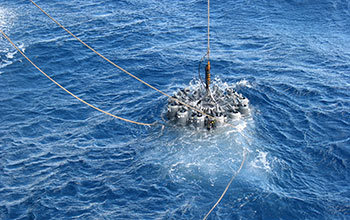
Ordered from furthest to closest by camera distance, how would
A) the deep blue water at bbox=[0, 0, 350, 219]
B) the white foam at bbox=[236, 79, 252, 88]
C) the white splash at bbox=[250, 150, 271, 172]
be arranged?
the white foam at bbox=[236, 79, 252, 88] < the white splash at bbox=[250, 150, 271, 172] < the deep blue water at bbox=[0, 0, 350, 219]

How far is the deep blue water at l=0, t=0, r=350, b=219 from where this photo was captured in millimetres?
38938

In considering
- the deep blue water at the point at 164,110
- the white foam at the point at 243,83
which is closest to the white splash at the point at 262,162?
the deep blue water at the point at 164,110

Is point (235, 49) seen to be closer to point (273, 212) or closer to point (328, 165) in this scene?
point (328, 165)

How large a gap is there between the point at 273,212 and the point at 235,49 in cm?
4021

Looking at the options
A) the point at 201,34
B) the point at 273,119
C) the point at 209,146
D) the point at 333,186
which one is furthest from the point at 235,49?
the point at 333,186

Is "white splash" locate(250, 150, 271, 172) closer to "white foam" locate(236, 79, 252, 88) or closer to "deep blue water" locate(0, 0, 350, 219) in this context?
"deep blue water" locate(0, 0, 350, 219)

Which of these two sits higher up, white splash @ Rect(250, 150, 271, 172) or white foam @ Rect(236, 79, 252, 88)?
white foam @ Rect(236, 79, 252, 88)

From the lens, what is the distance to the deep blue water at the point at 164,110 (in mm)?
38938

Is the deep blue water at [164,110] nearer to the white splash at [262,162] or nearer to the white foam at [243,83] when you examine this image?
the white splash at [262,162]

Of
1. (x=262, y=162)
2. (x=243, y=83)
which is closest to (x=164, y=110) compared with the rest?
(x=243, y=83)

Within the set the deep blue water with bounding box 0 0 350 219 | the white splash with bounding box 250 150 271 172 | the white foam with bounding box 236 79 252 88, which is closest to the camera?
the deep blue water with bounding box 0 0 350 219

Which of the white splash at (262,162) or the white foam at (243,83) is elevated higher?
the white foam at (243,83)

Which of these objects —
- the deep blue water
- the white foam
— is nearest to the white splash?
the deep blue water

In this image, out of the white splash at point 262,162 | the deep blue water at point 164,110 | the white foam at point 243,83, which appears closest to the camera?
the deep blue water at point 164,110
